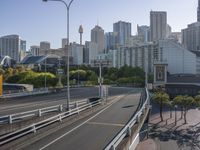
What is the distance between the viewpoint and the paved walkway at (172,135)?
33688 mm

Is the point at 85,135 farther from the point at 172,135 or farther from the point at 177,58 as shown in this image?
the point at 177,58

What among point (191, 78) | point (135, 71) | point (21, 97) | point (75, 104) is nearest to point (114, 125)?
point (75, 104)

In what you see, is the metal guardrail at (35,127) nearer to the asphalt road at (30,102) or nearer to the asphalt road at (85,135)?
the asphalt road at (85,135)

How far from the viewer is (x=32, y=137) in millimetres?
20531

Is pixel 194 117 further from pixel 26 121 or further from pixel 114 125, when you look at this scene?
pixel 26 121

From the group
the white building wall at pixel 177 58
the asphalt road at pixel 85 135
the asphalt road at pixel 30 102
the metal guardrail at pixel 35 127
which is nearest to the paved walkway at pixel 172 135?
the asphalt road at pixel 85 135

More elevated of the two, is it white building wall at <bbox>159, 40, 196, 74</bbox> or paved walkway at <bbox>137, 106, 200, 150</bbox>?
white building wall at <bbox>159, 40, 196, 74</bbox>

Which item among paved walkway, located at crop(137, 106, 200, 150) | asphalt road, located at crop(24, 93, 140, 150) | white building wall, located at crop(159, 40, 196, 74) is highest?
white building wall, located at crop(159, 40, 196, 74)

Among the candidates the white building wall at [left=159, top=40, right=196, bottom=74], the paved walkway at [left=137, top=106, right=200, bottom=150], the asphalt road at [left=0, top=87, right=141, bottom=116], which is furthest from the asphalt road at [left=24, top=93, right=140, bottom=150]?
the white building wall at [left=159, top=40, right=196, bottom=74]

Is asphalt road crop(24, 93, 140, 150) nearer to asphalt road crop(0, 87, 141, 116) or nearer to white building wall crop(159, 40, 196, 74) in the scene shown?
asphalt road crop(0, 87, 141, 116)

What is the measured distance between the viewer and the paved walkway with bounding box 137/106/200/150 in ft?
111

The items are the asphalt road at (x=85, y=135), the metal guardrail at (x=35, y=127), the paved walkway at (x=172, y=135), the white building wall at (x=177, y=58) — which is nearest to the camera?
the metal guardrail at (x=35, y=127)

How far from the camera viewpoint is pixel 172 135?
1617 inches

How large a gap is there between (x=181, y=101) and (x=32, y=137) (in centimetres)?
4163
